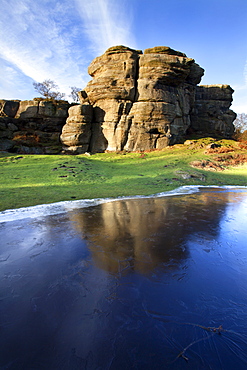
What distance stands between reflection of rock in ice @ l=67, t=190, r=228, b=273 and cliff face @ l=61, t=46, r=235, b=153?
816 inches

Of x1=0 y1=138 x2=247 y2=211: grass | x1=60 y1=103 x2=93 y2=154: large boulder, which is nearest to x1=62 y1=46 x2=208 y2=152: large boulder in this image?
x1=60 y1=103 x2=93 y2=154: large boulder

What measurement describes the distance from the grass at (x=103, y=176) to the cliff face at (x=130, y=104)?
10.1 ft

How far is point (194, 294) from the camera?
3.25m

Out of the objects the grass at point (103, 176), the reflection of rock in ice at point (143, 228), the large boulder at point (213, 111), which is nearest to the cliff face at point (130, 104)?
the grass at point (103, 176)

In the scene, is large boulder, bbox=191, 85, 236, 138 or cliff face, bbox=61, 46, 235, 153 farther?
large boulder, bbox=191, 85, 236, 138

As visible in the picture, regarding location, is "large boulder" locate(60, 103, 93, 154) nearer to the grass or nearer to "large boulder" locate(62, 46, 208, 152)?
"large boulder" locate(62, 46, 208, 152)

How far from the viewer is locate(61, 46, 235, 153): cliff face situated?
92.9 ft

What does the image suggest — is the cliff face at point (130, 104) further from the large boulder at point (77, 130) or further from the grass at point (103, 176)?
the grass at point (103, 176)

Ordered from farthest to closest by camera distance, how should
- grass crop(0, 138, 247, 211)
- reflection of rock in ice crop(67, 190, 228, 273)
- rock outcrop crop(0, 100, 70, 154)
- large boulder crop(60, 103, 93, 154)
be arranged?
rock outcrop crop(0, 100, 70, 154)
large boulder crop(60, 103, 93, 154)
grass crop(0, 138, 247, 211)
reflection of rock in ice crop(67, 190, 228, 273)

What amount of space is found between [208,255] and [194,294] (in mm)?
1653

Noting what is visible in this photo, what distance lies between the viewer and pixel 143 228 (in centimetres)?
631

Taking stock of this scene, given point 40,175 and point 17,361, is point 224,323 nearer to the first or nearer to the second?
point 17,361

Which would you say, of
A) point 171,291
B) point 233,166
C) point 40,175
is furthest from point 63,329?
point 233,166

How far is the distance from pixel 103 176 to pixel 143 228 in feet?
37.0
